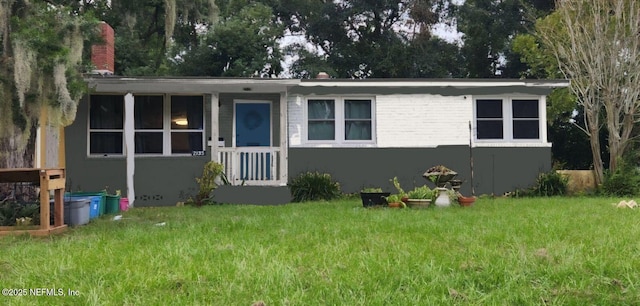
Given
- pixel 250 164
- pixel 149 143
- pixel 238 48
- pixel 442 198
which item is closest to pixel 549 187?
pixel 442 198

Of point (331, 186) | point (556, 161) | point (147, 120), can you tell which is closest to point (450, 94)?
point (331, 186)

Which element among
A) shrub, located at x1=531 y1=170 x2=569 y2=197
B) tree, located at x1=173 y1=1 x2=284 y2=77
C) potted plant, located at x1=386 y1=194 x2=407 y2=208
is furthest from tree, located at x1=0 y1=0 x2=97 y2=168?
tree, located at x1=173 y1=1 x2=284 y2=77

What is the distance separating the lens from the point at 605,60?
43.5 feet

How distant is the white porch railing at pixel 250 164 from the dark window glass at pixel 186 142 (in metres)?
0.90

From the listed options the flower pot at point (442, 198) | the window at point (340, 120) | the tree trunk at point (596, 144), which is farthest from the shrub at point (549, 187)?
the window at point (340, 120)

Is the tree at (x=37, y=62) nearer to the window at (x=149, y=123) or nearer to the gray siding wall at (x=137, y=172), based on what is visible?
the gray siding wall at (x=137, y=172)

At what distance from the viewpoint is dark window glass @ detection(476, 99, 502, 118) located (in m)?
13.1

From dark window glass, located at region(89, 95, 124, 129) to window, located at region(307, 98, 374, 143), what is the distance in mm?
4529

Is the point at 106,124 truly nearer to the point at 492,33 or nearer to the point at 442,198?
the point at 442,198

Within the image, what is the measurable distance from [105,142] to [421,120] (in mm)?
7665

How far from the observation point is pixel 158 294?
3555 mm

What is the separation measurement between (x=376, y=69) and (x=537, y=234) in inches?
794

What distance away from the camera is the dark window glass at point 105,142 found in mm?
12117

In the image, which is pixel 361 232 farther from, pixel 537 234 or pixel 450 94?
pixel 450 94
